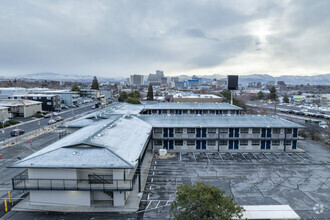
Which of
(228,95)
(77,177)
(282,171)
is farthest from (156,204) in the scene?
(228,95)

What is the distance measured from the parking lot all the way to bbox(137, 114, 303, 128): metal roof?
15.2 feet

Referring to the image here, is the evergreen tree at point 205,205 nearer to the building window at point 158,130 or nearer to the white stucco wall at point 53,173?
the white stucco wall at point 53,173

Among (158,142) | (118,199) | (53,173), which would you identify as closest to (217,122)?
(158,142)

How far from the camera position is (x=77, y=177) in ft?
63.7

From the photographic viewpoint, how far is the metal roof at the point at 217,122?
36.2 metres

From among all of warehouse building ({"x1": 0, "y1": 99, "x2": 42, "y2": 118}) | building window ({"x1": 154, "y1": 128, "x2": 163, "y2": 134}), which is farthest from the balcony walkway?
warehouse building ({"x1": 0, "y1": 99, "x2": 42, "y2": 118})

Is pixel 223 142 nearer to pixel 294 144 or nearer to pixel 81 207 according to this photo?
pixel 294 144

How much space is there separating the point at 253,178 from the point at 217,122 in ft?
45.3

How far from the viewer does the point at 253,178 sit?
25.7 metres

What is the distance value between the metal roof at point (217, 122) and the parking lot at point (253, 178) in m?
4.65

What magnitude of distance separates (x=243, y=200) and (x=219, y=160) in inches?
442

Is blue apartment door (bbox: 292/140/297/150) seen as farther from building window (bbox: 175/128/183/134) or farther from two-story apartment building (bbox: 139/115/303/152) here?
building window (bbox: 175/128/183/134)

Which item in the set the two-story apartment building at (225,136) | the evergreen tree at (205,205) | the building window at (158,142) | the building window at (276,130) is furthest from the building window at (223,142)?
the evergreen tree at (205,205)

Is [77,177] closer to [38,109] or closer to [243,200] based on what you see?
[243,200]
